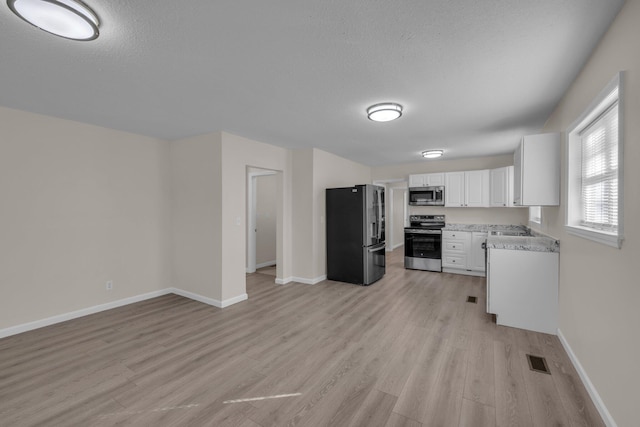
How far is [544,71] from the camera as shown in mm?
2193

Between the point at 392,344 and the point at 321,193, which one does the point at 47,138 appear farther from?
the point at 392,344

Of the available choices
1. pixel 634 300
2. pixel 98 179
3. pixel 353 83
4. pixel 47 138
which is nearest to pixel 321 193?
pixel 353 83

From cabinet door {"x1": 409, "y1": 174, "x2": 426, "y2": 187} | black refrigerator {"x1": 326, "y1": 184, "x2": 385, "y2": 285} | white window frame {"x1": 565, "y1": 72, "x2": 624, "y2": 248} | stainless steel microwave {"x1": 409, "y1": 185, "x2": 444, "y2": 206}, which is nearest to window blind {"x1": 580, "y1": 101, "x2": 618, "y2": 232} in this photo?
white window frame {"x1": 565, "y1": 72, "x2": 624, "y2": 248}

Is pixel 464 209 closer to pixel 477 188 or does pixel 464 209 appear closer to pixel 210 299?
pixel 477 188

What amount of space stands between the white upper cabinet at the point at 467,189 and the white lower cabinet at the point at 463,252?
2.16 ft

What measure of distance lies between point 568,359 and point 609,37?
253 centimetres

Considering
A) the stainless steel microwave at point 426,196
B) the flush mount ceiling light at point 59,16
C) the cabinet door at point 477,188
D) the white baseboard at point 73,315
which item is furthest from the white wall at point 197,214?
the cabinet door at point 477,188

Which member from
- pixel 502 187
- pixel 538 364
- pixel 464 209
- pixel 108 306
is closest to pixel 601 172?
pixel 538 364

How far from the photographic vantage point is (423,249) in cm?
591

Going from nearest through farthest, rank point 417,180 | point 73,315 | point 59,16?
1. point 59,16
2. point 73,315
3. point 417,180

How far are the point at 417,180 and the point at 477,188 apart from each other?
1.22 meters

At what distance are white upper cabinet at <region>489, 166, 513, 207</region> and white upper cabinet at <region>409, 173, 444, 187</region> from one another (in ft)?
3.22

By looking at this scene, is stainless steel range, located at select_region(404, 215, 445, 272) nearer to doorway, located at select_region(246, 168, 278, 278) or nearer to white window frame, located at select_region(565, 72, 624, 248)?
doorway, located at select_region(246, 168, 278, 278)

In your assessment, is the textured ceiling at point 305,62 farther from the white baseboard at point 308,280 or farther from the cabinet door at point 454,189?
the white baseboard at point 308,280
